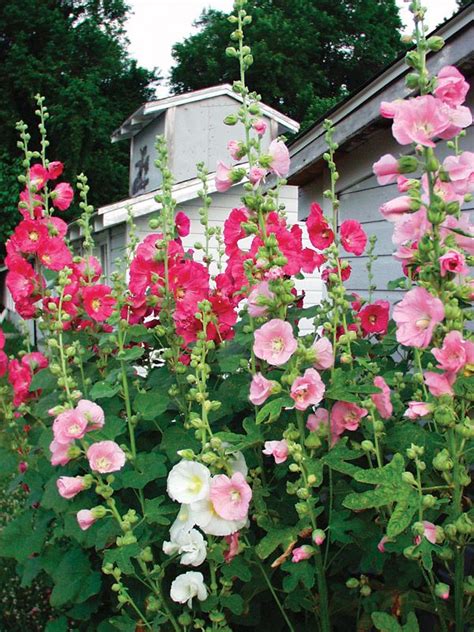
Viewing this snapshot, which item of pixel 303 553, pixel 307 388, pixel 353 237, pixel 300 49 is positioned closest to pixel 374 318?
pixel 353 237

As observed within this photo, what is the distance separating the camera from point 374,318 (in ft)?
8.71

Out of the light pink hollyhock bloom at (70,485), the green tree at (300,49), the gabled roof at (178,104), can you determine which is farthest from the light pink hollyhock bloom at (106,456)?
the green tree at (300,49)

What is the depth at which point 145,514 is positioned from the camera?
6.91ft

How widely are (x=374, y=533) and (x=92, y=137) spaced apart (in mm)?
22805

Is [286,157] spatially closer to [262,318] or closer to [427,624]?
[262,318]

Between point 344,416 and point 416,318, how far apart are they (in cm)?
47

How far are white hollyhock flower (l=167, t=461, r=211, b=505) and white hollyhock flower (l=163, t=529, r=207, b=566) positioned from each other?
5.2 inches

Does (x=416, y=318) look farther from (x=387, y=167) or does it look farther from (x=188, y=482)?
(x=188, y=482)

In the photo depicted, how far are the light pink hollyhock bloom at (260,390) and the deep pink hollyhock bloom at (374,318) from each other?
33.9 inches

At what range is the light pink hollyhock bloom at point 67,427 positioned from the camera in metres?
2.02

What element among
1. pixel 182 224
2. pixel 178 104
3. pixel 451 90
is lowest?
pixel 182 224

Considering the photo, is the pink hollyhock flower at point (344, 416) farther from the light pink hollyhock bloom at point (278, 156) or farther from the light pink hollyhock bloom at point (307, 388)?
the light pink hollyhock bloom at point (278, 156)

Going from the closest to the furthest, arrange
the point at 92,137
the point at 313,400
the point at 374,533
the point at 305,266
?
the point at 313,400 → the point at 374,533 → the point at 305,266 → the point at 92,137

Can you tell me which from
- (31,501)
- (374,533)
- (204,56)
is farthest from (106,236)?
(204,56)
